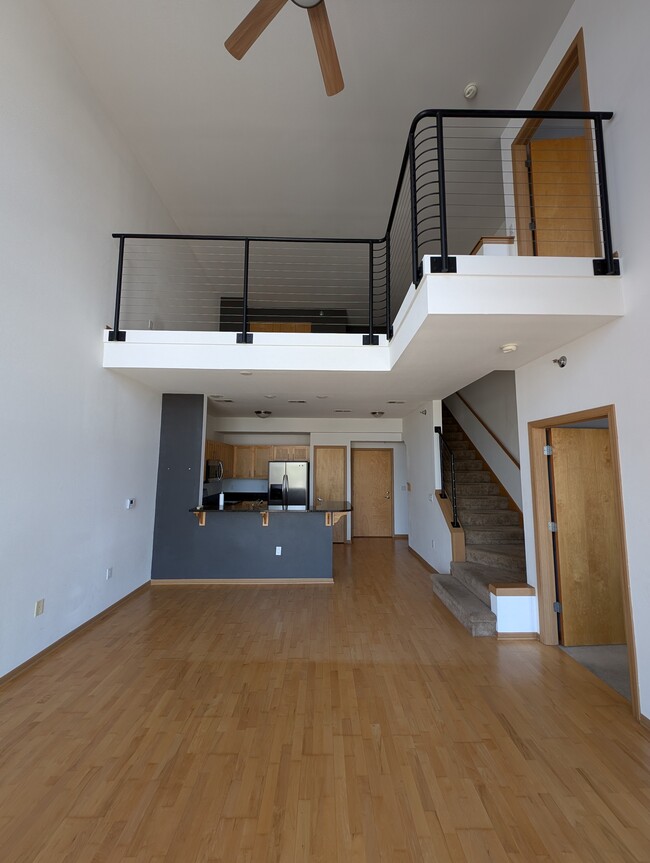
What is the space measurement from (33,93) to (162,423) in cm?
351

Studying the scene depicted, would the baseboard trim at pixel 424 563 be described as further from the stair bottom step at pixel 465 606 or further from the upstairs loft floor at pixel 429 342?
the upstairs loft floor at pixel 429 342

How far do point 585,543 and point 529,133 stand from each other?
3712 millimetres

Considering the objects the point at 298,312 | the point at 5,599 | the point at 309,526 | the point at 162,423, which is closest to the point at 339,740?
the point at 5,599

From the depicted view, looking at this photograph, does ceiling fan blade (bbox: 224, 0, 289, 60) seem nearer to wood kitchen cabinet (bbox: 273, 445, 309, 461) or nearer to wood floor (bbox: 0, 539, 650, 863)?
wood floor (bbox: 0, 539, 650, 863)

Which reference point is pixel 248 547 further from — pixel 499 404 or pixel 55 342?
pixel 499 404

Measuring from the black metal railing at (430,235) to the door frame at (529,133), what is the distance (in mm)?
13

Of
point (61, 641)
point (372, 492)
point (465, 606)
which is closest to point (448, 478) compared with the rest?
point (372, 492)

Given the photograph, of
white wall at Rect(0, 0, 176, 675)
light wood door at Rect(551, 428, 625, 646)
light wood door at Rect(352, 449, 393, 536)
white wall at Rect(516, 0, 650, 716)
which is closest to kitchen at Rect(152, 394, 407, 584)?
white wall at Rect(0, 0, 176, 675)

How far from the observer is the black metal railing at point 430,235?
2773 mm

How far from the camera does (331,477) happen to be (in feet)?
26.8

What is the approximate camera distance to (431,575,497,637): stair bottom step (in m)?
3.75

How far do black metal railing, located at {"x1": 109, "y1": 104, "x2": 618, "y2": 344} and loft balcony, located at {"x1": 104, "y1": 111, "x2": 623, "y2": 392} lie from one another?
2 cm

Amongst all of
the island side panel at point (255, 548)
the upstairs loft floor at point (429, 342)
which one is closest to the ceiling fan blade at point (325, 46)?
the upstairs loft floor at point (429, 342)

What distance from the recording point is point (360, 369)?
4.00 metres
